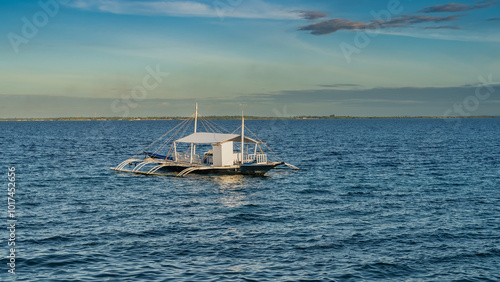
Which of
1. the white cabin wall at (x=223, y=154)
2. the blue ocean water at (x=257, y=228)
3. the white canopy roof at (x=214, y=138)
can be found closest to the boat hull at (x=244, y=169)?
the white cabin wall at (x=223, y=154)

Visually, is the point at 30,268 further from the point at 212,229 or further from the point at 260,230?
the point at 260,230

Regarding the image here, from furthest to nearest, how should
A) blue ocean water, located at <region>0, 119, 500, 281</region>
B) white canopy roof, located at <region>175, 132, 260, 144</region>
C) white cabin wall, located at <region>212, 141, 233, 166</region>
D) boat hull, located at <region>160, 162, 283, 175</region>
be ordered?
white canopy roof, located at <region>175, 132, 260, 144</region>
white cabin wall, located at <region>212, 141, 233, 166</region>
boat hull, located at <region>160, 162, 283, 175</region>
blue ocean water, located at <region>0, 119, 500, 281</region>

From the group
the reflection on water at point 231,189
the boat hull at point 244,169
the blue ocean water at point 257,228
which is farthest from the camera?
the boat hull at point 244,169

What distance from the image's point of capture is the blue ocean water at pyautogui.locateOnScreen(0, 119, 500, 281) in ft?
76.2

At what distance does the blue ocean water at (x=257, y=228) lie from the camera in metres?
23.2

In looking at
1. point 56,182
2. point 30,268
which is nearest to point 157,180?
point 56,182

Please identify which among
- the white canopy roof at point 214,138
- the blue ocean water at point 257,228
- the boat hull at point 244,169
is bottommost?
the blue ocean water at point 257,228

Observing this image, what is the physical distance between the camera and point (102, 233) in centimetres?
2973

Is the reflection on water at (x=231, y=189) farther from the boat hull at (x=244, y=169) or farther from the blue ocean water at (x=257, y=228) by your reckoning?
the boat hull at (x=244, y=169)

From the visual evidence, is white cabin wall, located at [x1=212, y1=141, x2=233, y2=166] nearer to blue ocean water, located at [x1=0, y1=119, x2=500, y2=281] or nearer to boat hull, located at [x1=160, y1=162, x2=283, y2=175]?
boat hull, located at [x1=160, y1=162, x2=283, y2=175]

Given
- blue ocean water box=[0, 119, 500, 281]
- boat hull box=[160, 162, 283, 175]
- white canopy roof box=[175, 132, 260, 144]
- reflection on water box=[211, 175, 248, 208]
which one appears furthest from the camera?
white canopy roof box=[175, 132, 260, 144]

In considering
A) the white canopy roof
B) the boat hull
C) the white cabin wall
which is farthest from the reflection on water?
the white canopy roof

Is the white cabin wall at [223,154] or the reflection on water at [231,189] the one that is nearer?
the reflection on water at [231,189]

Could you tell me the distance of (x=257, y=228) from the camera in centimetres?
3189
